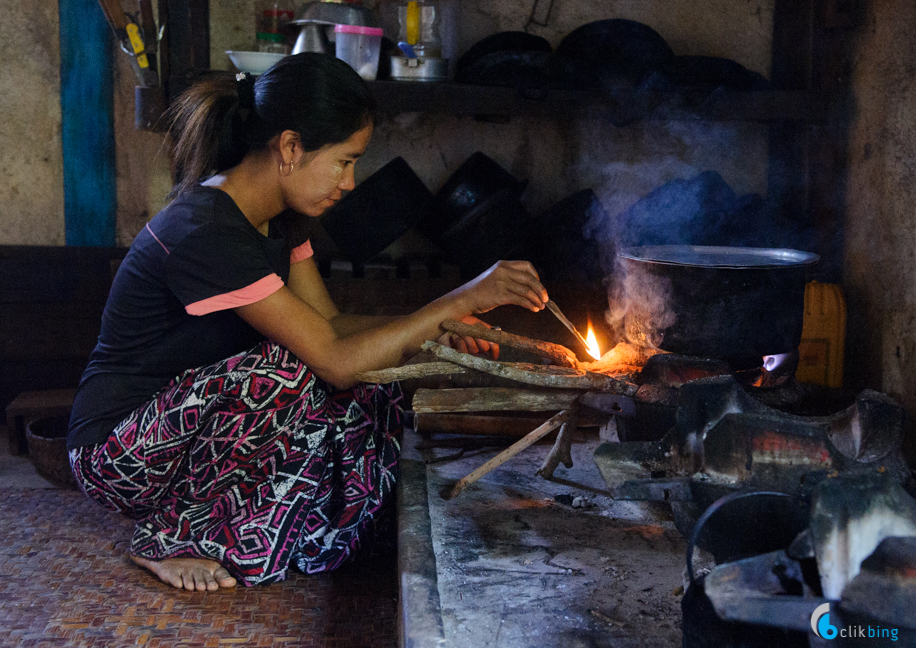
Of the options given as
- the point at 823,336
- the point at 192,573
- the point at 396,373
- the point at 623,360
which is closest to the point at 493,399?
the point at 396,373

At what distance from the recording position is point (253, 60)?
335 centimetres

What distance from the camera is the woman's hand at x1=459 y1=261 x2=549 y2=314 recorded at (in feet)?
7.48

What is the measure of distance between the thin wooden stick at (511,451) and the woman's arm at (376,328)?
37cm

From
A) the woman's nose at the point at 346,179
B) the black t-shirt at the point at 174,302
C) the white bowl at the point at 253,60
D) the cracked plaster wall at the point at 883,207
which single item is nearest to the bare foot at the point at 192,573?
the black t-shirt at the point at 174,302

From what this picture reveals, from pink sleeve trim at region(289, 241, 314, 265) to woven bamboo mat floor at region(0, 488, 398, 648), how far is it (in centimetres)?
104

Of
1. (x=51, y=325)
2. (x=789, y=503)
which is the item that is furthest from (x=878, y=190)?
(x=51, y=325)

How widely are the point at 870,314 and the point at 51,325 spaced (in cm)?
371

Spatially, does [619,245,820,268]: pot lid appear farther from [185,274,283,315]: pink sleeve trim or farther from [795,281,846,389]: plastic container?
[185,274,283,315]: pink sleeve trim

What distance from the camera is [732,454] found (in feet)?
5.85

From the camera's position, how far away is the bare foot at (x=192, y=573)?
2344 millimetres

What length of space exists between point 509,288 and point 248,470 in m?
0.92

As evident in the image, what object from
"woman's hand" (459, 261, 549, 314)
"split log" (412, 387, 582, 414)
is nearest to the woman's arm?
"woman's hand" (459, 261, 549, 314)

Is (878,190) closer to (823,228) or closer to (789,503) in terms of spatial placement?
(823,228)

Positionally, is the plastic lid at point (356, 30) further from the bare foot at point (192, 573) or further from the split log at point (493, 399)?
the bare foot at point (192, 573)
